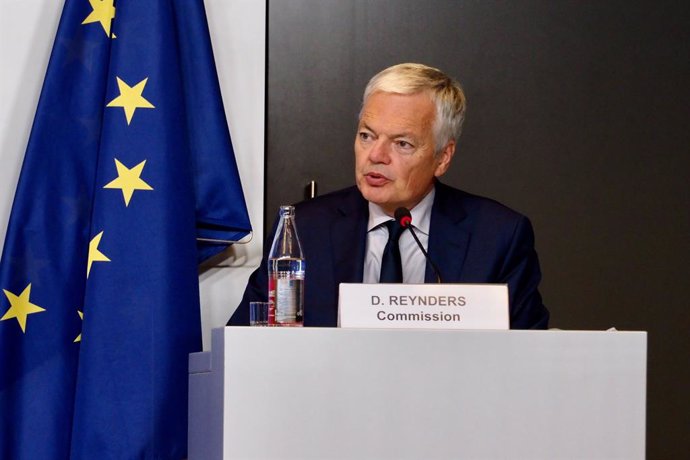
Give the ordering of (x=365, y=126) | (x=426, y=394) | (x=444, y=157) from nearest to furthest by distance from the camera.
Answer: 1. (x=426, y=394)
2. (x=365, y=126)
3. (x=444, y=157)

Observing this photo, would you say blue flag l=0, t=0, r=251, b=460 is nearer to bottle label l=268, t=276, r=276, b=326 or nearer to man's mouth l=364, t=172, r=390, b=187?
man's mouth l=364, t=172, r=390, b=187

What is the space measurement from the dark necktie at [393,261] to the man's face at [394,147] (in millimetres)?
246

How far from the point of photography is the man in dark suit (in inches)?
121

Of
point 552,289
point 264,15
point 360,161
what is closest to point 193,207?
point 360,161

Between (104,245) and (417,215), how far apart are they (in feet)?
3.07

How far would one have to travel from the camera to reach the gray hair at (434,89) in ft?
10.6

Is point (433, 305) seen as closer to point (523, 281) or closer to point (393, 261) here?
point (393, 261)

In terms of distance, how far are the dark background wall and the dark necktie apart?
1.00 m

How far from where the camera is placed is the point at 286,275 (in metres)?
2.79

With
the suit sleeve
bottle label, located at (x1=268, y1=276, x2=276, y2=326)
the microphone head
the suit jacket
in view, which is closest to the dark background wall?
the suit jacket

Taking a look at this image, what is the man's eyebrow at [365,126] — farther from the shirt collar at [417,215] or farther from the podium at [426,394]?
the podium at [426,394]

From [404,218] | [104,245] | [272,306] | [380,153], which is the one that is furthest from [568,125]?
[272,306]

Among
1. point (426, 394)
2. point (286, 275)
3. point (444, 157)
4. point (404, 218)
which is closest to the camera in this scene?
point (426, 394)

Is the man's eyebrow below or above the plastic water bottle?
above
